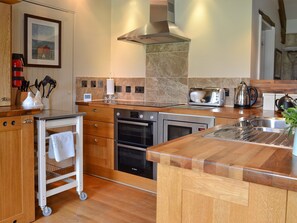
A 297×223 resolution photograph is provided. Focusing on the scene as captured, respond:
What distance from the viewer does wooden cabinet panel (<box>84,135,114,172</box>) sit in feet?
A: 11.1

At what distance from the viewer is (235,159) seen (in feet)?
3.33

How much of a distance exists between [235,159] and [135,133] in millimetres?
2203

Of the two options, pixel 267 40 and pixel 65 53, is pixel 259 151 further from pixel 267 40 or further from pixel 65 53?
pixel 267 40

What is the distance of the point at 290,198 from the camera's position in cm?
90

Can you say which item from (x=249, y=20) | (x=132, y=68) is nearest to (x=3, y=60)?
(x=132, y=68)

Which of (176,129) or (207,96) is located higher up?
(207,96)

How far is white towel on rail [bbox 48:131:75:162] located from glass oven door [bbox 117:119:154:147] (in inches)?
29.4

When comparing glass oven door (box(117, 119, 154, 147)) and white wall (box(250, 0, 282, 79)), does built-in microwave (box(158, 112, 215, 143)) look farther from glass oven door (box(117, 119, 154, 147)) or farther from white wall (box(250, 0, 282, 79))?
white wall (box(250, 0, 282, 79))

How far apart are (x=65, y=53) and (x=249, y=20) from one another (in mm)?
2073

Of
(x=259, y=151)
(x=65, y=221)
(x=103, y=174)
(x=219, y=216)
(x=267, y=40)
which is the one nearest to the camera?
(x=219, y=216)

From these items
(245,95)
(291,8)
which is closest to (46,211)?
(245,95)

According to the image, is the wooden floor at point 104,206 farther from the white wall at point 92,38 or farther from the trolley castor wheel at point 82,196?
the white wall at point 92,38

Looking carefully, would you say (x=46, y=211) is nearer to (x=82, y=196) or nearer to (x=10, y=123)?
(x=82, y=196)

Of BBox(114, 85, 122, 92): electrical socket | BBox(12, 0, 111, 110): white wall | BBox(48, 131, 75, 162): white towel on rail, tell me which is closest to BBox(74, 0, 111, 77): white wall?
BBox(12, 0, 111, 110): white wall
